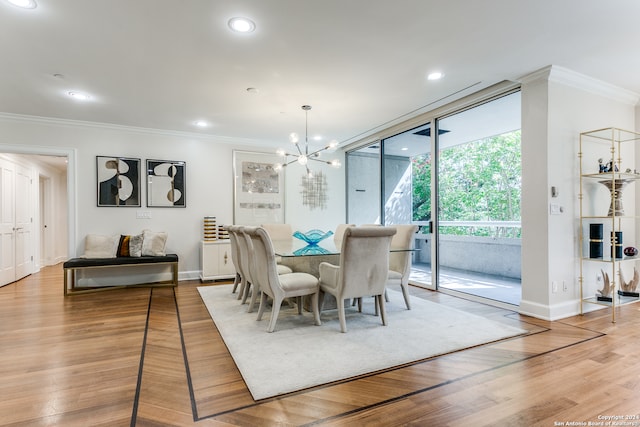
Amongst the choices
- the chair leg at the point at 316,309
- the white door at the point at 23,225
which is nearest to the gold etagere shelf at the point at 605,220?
the chair leg at the point at 316,309

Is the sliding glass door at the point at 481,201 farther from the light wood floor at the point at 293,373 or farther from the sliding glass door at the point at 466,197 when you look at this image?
the light wood floor at the point at 293,373

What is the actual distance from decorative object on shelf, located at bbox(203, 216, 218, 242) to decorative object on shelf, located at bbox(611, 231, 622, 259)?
5224 mm

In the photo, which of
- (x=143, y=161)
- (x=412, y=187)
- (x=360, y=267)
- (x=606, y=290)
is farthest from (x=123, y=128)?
(x=606, y=290)

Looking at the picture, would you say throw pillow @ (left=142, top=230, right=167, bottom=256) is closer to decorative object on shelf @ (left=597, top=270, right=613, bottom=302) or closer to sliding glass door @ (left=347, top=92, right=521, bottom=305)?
sliding glass door @ (left=347, top=92, right=521, bottom=305)

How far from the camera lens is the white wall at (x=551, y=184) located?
3.32 metres

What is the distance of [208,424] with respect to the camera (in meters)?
1.64

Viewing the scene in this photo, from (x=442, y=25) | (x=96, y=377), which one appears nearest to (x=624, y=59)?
(x=442, y=25)

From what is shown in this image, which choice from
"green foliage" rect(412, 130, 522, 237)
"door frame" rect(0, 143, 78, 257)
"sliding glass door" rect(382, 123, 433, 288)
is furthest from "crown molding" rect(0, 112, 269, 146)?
"green foliage" rect(412, 130, 522, 237)

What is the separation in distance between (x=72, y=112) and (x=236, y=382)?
446 centimetres

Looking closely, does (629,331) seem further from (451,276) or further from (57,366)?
(57,366)

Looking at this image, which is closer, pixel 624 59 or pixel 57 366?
pixel 57 366

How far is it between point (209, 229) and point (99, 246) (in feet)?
5.19

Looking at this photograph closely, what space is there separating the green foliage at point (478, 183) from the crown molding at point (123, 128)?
10.8ft

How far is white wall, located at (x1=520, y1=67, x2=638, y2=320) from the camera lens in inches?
131
